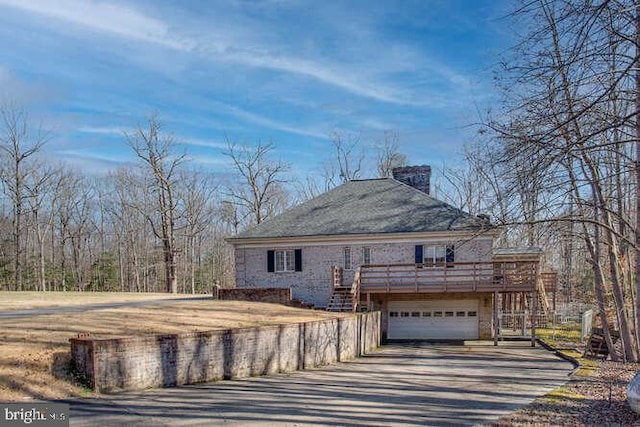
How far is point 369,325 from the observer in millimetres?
→ 22812

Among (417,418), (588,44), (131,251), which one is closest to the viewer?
(588,44)

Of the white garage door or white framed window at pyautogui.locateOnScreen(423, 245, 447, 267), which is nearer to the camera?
white framed window at pyautogui.locateOnScreen(423, 245, 447, 267)

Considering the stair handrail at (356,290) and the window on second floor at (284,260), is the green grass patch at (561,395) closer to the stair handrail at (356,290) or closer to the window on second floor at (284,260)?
the stair handrail at (356,290)

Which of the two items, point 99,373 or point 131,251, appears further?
point 131,251

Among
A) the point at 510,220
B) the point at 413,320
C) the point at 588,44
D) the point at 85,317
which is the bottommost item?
the point at 413,320

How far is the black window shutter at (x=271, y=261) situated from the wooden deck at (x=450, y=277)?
4.86 m

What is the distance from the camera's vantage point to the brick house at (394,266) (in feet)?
81.9

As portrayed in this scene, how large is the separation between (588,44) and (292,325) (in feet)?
38.6

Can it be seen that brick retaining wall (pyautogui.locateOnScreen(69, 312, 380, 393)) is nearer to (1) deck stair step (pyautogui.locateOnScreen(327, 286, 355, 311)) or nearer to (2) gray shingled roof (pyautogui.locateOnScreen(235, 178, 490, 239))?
(1) deck stair step (pyautogui.locateOnScreen(327, 286, 355, 311))

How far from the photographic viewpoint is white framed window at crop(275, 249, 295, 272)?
27.9 m

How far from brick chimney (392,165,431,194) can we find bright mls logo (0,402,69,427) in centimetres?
2517

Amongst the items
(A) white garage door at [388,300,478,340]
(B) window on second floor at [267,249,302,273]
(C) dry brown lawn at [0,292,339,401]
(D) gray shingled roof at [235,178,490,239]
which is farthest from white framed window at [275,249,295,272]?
(C) dry brown lawn at [0,292,339,401]

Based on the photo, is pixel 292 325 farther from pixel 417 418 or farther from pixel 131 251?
pixel 131 251

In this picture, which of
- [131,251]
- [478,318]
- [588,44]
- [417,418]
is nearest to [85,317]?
[417,418]
